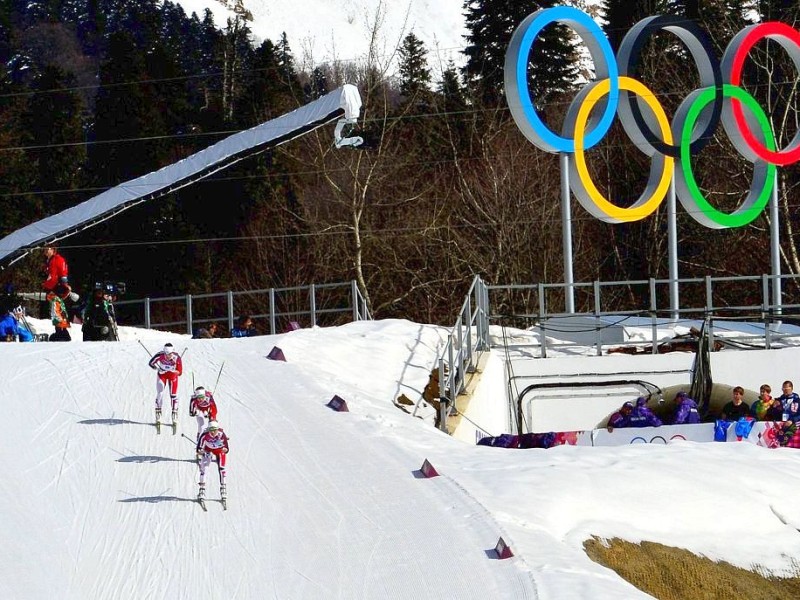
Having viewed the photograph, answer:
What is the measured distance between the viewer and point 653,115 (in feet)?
88.5

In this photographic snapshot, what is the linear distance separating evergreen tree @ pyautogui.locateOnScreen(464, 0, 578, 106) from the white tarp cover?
91.8 ft

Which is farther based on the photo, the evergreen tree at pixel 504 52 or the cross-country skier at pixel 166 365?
the evergreen tree at pixel 504 52

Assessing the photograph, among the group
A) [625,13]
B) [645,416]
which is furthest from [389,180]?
[645,416]

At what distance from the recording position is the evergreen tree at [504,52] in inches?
2100

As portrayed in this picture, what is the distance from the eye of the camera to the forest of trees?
43.5m

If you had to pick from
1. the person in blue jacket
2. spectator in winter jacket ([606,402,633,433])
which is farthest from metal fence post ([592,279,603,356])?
the person in blue jacket

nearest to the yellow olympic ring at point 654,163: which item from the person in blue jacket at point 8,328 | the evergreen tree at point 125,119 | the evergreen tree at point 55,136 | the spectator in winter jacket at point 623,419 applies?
the spectator in winter jacket at point 623,419

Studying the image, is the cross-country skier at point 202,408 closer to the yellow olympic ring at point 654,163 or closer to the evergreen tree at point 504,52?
the yellow olympic ring at point 654,163

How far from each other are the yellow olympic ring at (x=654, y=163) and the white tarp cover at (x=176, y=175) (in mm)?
4421

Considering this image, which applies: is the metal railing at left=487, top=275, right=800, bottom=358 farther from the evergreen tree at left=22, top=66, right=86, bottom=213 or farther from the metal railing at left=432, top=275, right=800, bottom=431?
the evergreen tree at left=22, top=66, right=86, bottom=213

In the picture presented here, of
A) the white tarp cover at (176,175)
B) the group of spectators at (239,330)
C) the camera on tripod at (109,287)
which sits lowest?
the group of spectators at (239,330)

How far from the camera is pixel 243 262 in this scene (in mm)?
54188

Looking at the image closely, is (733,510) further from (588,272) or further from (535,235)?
(588,272)

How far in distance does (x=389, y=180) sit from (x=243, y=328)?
2606cm
